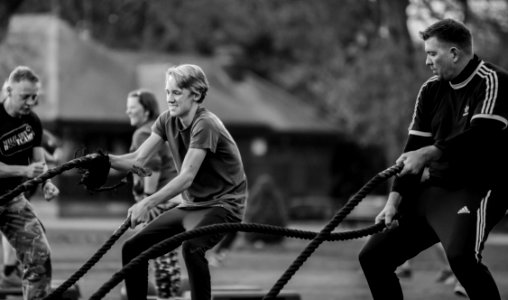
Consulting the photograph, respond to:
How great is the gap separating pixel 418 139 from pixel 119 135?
108ft

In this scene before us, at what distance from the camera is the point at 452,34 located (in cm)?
626

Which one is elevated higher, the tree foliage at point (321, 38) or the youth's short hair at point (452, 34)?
the youth's short hair at point (452, 34)

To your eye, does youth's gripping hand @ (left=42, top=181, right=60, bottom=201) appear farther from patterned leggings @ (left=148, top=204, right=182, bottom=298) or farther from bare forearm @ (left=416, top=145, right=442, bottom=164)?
bare forearm @ (left=416, top=145, right=442, bottom=164)

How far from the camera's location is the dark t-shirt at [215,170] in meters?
7.00

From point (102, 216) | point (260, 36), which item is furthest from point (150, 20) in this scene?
point (102, 216)

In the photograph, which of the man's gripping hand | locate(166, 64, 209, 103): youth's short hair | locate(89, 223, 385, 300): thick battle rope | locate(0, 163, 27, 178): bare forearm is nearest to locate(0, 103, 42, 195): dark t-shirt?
locate(0, 163, 27, 178): bare forearm

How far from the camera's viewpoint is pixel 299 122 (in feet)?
144

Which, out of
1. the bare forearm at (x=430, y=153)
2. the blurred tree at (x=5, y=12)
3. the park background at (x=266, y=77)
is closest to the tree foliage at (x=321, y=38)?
the park background at (x=266, y=77)

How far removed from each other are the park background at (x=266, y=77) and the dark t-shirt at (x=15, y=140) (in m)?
9.72

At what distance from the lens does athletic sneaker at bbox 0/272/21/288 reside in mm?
10086

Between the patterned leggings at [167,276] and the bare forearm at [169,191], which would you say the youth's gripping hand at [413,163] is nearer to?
the bare forearm at [169,191]

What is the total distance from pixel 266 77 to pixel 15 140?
44106 millimetres

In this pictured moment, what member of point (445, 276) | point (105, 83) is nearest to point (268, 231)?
point (445, 276)

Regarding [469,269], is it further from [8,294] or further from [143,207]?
[8,294]
